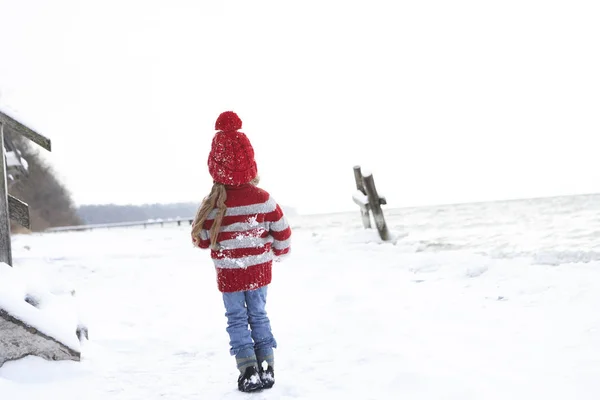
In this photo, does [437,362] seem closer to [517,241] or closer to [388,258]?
[388,258]

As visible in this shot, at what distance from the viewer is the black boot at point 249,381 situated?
11.1ft

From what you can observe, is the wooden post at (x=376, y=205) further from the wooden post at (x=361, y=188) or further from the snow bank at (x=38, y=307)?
the snow bank at (x=38, y=307)

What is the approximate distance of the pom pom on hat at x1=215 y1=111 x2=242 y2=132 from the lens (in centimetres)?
362

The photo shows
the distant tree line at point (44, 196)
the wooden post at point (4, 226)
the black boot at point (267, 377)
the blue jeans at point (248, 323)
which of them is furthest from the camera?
the distant tree line at point (44, 196)

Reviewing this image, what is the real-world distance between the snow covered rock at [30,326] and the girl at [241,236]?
124 cm

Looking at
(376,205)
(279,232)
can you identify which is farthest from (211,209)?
(376,205)

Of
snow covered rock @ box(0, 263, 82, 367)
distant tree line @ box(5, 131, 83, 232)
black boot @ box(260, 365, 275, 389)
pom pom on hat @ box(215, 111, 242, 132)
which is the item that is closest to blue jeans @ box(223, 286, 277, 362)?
black boot @ box(260, 365, 275, 389)

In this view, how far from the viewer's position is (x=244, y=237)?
11.6ft

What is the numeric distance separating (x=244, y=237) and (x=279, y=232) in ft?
0.82

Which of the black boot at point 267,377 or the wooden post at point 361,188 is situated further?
the wooden post at point 361,188

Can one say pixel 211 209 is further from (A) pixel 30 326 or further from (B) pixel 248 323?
(A) pixel 30 326

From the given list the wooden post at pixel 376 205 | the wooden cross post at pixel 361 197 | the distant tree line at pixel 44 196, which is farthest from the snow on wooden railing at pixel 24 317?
the distant tree line at pixel 44 196

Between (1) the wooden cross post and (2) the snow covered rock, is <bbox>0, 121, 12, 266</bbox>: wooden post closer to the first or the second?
(2) the snow covered rock

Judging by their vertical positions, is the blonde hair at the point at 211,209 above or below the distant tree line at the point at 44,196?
above
